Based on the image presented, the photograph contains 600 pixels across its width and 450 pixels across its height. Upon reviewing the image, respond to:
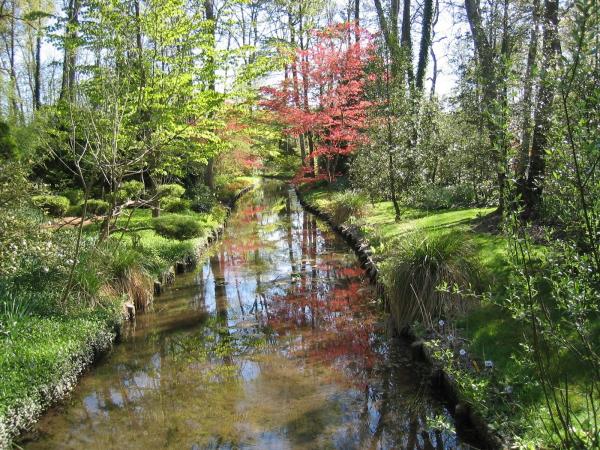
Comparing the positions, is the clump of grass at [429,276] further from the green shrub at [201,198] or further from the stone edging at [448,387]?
the green shrub at [201,198]

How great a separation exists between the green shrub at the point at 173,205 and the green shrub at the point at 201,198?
2.36 feet

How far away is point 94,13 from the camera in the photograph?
11.4 metres

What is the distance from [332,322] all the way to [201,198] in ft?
38.1

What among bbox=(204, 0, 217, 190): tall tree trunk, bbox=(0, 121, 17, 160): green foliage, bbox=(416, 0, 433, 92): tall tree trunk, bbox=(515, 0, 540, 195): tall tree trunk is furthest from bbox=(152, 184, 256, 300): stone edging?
bbox=(416, 0, 433, 92): tall tree trunk

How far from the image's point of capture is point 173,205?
53.9 ft

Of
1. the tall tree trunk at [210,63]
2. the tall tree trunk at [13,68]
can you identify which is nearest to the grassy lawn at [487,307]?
the tall tree trunk at [210,63]

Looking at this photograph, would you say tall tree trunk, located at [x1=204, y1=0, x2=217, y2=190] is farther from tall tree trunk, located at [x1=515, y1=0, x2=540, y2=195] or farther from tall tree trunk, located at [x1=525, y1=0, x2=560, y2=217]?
tall tree trunk, located at [x1=525, y1=0, x2=560, y2=217]

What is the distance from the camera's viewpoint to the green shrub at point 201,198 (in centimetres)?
1756

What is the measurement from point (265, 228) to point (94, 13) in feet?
27.5

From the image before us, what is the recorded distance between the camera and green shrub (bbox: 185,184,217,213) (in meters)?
17.6

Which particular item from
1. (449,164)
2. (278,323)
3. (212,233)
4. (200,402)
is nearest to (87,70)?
(212,233)

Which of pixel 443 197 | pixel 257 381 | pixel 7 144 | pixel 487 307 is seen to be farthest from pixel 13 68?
pixel 487 307

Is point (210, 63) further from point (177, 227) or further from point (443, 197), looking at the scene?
point (443, 197)

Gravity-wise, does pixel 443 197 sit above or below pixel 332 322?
above
